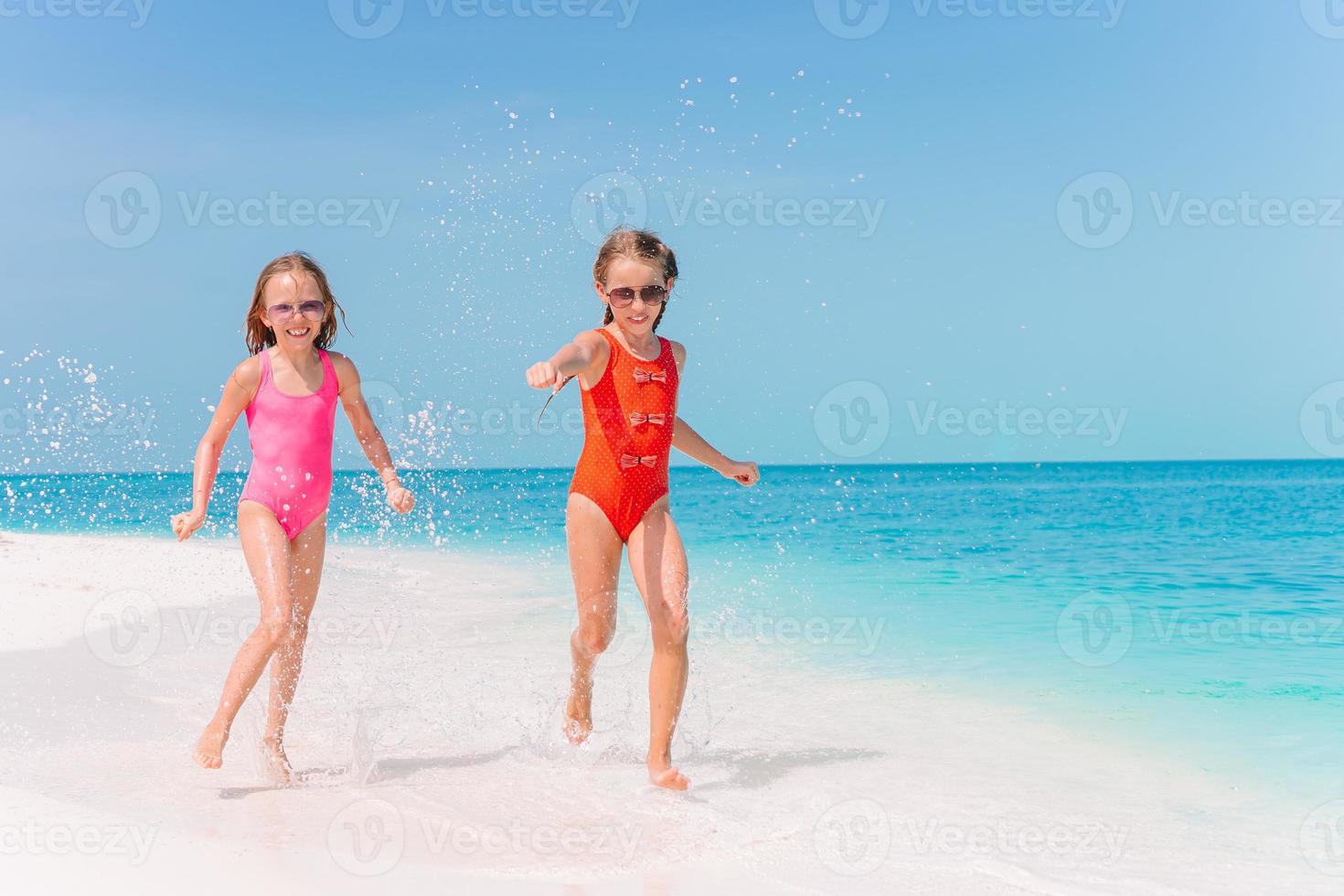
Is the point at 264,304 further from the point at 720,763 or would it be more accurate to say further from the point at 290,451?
the point at 720,763

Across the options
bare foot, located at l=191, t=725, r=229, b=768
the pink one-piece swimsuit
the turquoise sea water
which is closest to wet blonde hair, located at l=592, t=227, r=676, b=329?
the pink one-piece swimsuit

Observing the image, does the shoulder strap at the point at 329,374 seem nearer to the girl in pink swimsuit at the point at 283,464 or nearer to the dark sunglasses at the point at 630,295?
the girl in pink swimsuit at the point at 283,464

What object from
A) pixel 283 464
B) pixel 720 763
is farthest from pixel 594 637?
pixel 283 464

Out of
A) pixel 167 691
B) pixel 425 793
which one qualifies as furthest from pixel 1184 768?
pixel 167 691

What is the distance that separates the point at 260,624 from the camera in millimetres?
4164

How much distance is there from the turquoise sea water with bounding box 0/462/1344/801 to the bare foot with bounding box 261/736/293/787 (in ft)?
10.1

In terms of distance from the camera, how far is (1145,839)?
3.91 m

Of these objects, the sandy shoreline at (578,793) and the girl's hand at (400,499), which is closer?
the sandy shoreline at (578,793)

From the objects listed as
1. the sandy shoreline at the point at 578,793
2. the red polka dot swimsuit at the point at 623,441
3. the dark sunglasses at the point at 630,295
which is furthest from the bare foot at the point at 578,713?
the dark sunglasses at the point at 630,295

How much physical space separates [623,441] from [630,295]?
22.0 inches

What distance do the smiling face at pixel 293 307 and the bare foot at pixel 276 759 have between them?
1.49m

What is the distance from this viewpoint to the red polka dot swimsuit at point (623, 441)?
442 centimetres

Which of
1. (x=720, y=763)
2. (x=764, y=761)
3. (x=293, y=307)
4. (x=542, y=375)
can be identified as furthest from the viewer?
(x=764, y=761)

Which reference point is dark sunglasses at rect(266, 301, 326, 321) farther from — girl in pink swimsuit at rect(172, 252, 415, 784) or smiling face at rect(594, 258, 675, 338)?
smiling face at rect(594, 258, 675, 338)
